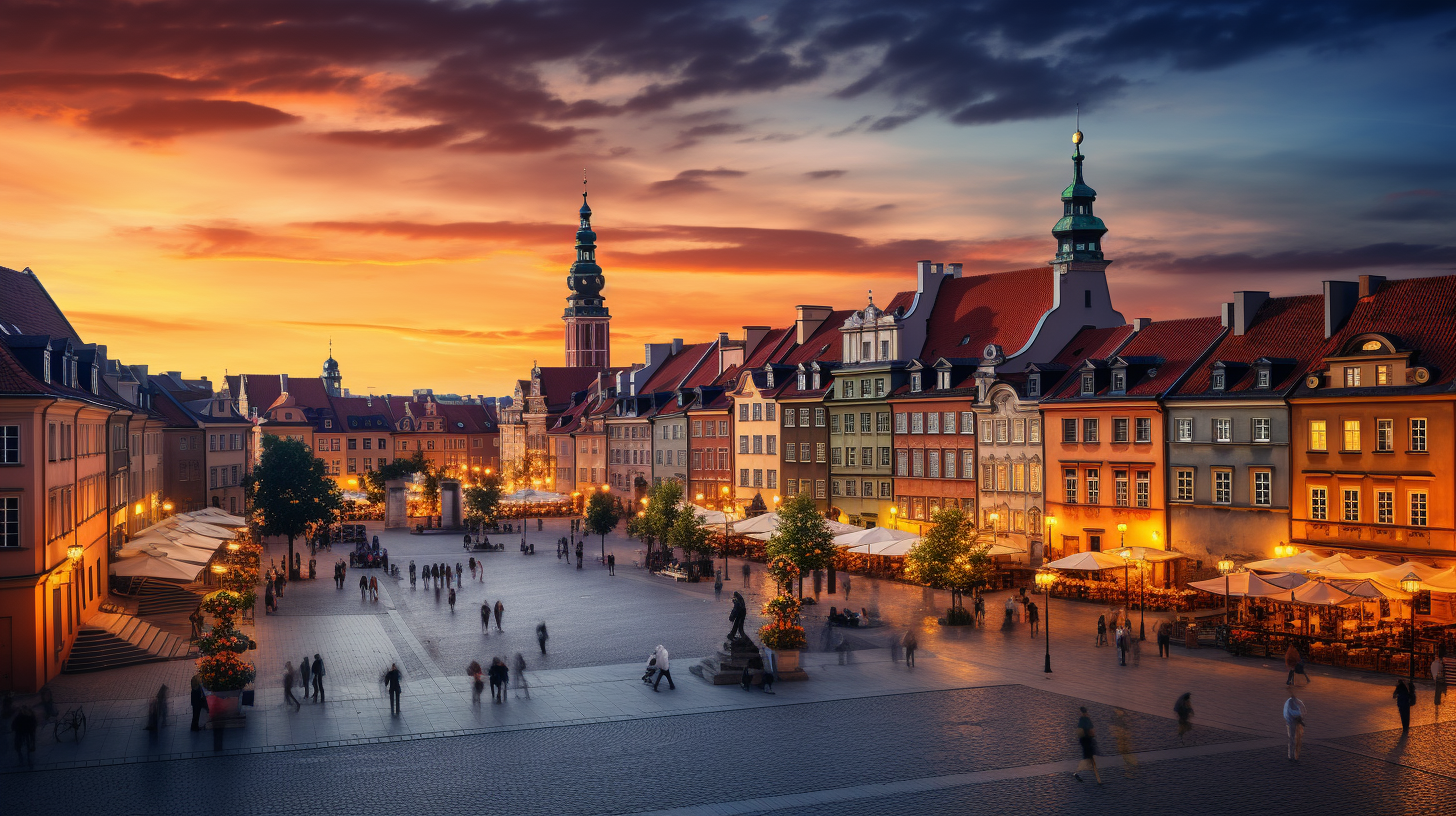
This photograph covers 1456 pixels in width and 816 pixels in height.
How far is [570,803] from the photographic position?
2717 centimetres

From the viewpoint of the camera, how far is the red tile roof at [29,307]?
51.0m

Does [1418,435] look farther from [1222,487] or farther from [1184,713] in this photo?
[1184,713]

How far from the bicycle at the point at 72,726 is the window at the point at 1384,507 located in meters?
47.2

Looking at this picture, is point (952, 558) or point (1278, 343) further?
point (1278, 343)

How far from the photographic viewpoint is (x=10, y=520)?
1586 inches

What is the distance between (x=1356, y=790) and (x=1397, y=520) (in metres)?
28.0

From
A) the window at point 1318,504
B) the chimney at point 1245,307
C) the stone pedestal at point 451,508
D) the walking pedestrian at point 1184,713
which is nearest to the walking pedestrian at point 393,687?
the walking pedestrian at point 1184,713

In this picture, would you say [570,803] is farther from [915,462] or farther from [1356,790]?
[915,462]

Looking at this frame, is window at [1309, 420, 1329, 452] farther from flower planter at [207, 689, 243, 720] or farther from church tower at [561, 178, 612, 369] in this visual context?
church tower at [561, 178, 612, 369]

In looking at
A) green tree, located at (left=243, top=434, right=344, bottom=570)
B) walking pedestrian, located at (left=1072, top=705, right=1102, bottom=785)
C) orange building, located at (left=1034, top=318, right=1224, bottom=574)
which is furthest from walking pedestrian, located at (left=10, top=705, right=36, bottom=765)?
orange building, located at (left=1034, top=318, right=1224, bottom=574)

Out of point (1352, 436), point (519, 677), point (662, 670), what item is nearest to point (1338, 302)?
point (1352, 436)

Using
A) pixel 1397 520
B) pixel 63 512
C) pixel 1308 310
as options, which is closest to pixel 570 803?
pixel 63 512

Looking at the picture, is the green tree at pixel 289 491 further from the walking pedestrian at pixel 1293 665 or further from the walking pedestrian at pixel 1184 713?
the walking pedestrian at pixel 1184 713

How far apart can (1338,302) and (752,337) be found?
55249 millimetres
